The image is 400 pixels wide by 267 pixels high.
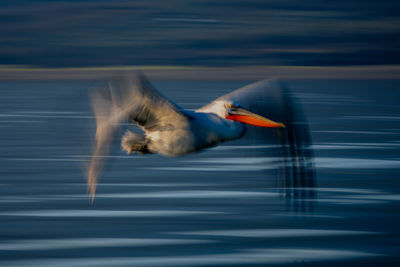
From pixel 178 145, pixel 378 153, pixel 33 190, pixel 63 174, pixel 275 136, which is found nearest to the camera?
pixel 178 145

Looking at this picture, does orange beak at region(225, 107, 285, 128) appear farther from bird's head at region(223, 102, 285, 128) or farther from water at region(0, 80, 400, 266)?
water at region(0, 80, 400, 266)

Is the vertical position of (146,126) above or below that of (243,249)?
above

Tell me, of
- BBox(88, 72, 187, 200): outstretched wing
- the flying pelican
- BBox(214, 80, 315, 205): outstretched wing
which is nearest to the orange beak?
the flying pelican

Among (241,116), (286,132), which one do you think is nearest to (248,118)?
(241,116)

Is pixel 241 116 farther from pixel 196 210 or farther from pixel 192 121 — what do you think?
pixel 196 210

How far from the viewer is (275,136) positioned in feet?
33.3

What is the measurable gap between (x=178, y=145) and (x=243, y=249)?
1.34 m

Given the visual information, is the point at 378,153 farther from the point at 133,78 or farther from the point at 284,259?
the point at 133,78

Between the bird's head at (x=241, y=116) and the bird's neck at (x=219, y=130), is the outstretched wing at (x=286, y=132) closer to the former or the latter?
the bird's head at (x=241, y=116)

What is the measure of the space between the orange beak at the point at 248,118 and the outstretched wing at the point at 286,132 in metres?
0.54

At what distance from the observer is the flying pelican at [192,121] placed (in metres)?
8.73

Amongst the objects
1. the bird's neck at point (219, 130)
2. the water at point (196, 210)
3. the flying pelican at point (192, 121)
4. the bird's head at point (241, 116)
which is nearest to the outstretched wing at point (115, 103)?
the flying pelican at point (192, 121)

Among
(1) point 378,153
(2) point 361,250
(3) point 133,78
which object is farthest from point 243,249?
(1) point 378,153

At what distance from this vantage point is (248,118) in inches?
374
